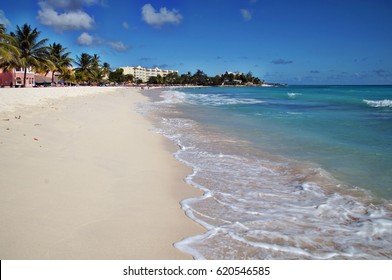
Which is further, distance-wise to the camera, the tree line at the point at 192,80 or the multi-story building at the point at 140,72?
the multi-story building at the point at 140,72

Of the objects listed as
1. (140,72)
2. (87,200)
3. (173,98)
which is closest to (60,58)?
(173,98)

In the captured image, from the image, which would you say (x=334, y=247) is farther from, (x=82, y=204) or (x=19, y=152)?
(x=19, y=152)

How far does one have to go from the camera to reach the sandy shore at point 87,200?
2580 millimetres

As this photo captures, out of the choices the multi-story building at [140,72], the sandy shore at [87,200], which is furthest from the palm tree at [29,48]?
the multi-story building at [140,72]

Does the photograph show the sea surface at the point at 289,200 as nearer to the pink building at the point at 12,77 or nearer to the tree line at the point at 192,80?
the pink building at the point at 12,77

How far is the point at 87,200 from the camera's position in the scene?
3.51m

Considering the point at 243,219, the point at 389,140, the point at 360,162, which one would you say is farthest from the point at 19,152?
the point at 389,140

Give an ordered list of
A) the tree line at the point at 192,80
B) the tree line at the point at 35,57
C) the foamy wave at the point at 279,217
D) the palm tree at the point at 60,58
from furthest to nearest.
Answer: the tree line at the point at 192,80
the palm tree at the point at 60,58
the tree line at the point at 35,57
the foamy wave at the point at 279,217

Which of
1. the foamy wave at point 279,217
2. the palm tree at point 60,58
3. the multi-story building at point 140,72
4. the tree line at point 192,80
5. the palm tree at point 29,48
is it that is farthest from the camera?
the multi-story building at point 140,72

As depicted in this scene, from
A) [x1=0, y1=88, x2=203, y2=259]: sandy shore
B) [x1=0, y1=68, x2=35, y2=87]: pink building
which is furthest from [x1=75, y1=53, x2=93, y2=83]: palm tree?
[x1=0, y1=88, x2=203, y2=259]: sandy shore

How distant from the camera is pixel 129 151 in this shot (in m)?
6.34

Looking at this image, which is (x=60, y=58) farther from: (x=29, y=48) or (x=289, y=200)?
(x=289, y=200)
